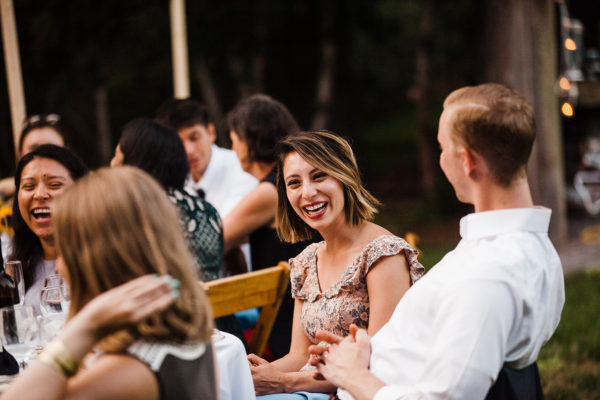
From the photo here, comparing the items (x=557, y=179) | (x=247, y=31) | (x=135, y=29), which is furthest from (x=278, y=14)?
(x=557, y=179)

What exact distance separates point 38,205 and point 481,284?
85.2 inches

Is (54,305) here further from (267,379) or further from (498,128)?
(498,128)

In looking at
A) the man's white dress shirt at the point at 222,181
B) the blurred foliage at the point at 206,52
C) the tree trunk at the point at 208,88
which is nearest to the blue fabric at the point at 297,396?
the man's white dress shirt at the point at 222,181

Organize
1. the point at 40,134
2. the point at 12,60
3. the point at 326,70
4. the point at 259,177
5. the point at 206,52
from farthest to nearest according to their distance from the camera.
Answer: the point at 206,52
the point at 326,70
the point at 12,60
the point at 40,134
the point at 259,177

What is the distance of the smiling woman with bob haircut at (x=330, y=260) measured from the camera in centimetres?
247

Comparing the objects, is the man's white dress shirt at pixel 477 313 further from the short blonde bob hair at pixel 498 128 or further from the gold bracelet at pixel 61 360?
the gold bracelet at pixel 61 360

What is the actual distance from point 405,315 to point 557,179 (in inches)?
324

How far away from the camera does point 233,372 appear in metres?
2.29

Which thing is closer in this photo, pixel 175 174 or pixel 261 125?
pixel 175 174

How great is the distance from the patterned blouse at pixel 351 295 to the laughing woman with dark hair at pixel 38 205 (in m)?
1.26

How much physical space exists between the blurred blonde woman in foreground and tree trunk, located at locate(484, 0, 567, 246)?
8.40 meters

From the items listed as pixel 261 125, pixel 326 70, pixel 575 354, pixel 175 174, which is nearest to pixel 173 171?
pixel 175 174

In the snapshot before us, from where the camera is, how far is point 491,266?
1.67 m

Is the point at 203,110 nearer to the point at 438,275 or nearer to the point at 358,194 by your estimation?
the point at 358,194
